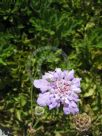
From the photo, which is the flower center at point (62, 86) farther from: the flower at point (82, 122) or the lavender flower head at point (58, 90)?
the flower at point (82, 122)

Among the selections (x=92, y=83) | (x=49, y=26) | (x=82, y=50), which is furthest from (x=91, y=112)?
(x=49, y=26)

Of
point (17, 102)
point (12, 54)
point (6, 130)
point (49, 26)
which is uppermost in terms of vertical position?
point (49, 26)

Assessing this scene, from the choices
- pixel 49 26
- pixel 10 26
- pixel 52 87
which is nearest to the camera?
pixel 52 87

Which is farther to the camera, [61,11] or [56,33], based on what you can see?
[61,11]

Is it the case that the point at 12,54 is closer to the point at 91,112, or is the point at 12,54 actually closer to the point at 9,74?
the point at 9,74

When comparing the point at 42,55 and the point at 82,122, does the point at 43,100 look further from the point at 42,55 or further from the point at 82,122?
the point at 42,55

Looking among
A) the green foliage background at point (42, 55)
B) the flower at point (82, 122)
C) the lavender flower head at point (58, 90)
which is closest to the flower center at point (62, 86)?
the lavender flower head at point (58, 90)
